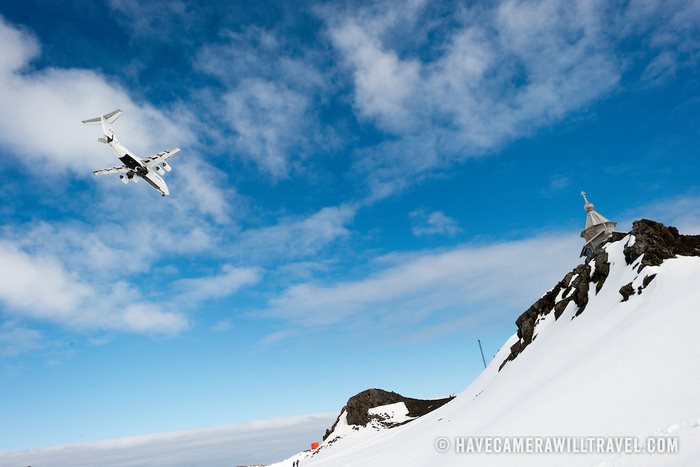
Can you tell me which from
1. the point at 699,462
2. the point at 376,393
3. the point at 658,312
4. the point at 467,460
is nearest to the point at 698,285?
the point at 658,312

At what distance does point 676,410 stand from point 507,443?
7520 mm

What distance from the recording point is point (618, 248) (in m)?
37.0

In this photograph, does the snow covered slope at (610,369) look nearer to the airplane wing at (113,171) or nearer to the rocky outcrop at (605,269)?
the rocky outcrop at (605,269)

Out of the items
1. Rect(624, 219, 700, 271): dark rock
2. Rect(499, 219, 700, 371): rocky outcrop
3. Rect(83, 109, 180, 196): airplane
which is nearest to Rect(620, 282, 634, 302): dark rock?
Rect(499, 219, 700, 371): rocky outcrop

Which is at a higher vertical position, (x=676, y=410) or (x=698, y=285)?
(x=698, y=285)

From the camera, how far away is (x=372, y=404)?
3130 inches

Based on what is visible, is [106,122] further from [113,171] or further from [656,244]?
[656,244]

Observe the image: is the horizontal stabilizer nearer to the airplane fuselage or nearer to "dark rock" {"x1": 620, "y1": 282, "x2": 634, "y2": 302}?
the airplane fuselage

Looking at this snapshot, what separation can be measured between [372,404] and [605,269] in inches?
2181

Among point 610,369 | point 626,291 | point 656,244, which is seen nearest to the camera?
point 610,369

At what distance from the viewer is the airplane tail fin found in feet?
131

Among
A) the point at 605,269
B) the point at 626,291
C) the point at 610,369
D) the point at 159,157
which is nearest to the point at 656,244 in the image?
the point at 605,269

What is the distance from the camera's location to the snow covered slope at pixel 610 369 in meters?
13.8

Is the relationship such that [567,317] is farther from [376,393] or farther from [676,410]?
[376,393]
